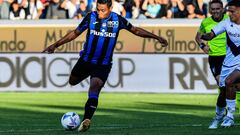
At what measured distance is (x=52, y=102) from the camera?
21047mm

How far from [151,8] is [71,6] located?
2712 mm

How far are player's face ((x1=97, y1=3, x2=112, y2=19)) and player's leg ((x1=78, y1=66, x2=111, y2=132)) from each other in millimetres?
791

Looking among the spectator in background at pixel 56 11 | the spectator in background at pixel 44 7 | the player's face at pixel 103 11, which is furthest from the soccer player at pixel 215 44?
the spectator in background at pixel 44 7

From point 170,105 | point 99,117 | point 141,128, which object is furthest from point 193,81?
point 141,128

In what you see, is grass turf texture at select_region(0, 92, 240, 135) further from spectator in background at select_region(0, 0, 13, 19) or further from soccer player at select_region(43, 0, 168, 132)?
spectator in background at select_region(0, 0, 13, 19)

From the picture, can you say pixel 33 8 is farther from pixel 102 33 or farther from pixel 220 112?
pixel 102 33

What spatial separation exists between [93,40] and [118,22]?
0.48 meters

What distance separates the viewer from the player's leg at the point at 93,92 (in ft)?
41.0

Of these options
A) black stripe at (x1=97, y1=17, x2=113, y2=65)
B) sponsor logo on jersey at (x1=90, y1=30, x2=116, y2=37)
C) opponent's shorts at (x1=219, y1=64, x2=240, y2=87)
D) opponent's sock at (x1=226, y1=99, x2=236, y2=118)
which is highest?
sponsor logo on jersey at (x1=90, y1=30, x2=116, y2=37)

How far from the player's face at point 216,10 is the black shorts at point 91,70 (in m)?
2.73

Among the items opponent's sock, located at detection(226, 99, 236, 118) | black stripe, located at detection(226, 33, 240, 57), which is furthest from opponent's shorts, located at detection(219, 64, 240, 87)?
opponent's sock, located at detection(226, 99, 236, 118)

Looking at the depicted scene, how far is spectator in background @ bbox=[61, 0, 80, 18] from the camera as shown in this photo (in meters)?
28.6

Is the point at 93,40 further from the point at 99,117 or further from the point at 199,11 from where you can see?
the point at 199,11

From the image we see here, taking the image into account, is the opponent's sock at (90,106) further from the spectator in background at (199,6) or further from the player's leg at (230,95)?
the spectator in background at (199,6)
